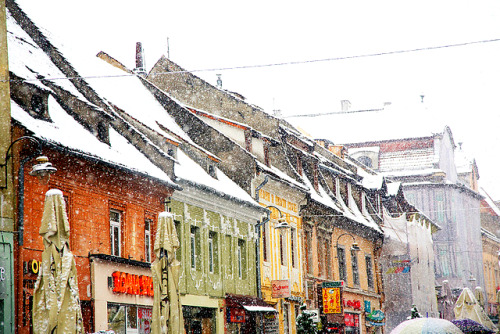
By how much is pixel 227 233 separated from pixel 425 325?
20.4 meters

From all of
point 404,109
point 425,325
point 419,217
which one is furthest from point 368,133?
point 425,325

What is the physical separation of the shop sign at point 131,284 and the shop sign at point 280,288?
28.8ft

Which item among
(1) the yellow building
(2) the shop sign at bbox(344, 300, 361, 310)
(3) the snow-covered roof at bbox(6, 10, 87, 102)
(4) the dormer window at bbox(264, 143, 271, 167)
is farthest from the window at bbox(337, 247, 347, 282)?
(3) the snow-covered roof at bbox(6, 10, 87, 102)

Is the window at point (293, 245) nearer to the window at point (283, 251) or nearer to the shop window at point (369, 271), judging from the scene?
the window at point (283, 251)

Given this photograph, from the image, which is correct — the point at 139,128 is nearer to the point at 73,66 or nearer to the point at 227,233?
the point at 73,66

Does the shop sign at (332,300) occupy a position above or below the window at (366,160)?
below

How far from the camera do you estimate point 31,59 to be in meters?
22.3

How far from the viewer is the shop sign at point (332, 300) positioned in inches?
1382

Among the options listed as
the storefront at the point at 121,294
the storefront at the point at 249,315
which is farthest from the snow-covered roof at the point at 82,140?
the storefront at the point at 249,315

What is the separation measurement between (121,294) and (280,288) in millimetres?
10723

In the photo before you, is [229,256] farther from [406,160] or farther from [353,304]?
[406,160]

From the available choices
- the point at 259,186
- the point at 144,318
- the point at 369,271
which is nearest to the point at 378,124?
the point at 369,271

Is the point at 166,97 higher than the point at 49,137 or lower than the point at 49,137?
higher

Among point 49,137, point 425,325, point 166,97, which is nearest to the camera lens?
point 425,325
